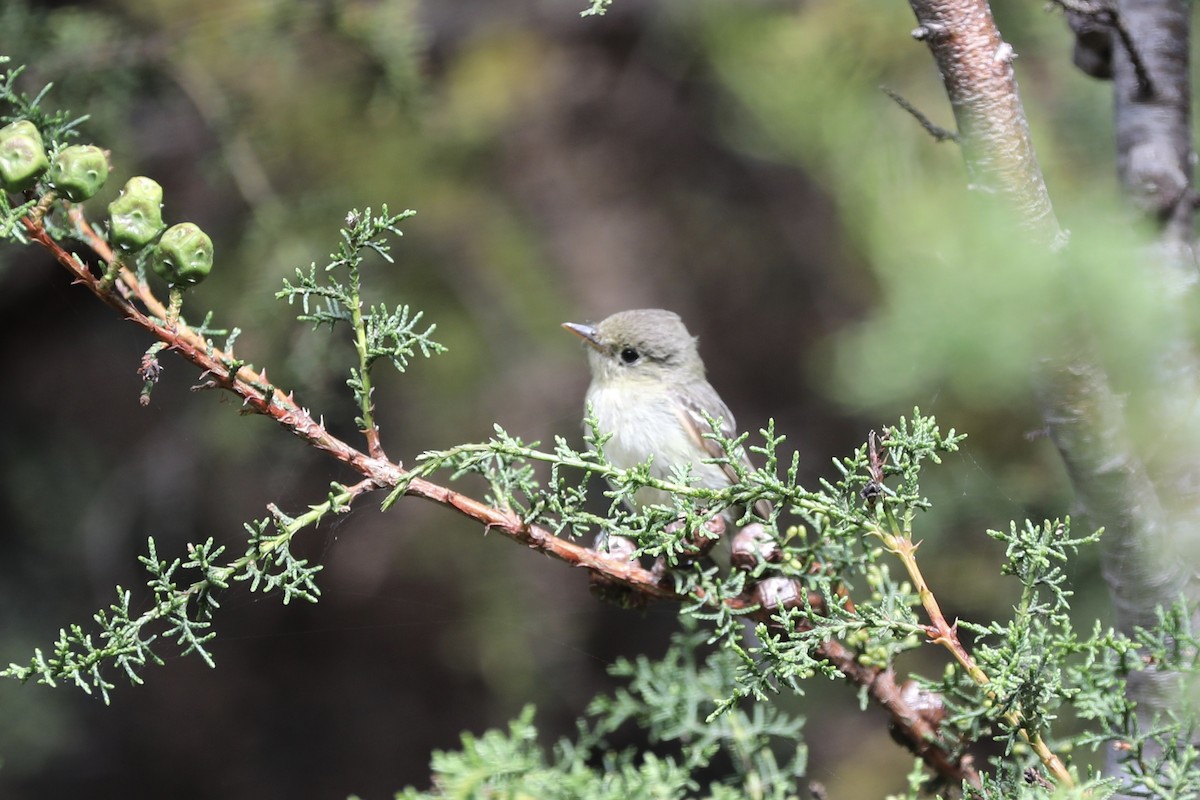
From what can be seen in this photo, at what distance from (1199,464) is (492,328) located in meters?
2.34

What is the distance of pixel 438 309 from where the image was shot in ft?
12.0

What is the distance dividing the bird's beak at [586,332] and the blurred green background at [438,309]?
514mm

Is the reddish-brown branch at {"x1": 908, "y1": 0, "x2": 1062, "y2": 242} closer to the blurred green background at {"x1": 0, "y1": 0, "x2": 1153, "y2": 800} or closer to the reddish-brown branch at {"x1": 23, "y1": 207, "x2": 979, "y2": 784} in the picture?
the blurred green background at {"x1": 0, "y1": 0, "x2": 1153, "y2": 800}

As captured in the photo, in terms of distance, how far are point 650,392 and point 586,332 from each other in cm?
26

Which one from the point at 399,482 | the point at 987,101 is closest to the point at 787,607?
the point at 399,482

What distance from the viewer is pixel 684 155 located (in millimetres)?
4473

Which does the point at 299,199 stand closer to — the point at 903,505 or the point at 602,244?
the point at 602,244

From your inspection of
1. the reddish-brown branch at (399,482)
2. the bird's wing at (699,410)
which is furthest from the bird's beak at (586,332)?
the reddish-brown branch at (399,482)

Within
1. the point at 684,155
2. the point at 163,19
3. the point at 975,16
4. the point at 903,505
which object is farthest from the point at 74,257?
the point at 684,155

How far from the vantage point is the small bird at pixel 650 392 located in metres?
3.03

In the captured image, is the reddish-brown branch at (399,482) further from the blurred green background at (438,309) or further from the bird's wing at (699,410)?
the bird's wing at (699,410)

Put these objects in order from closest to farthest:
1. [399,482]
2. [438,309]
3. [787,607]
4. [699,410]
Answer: [399,482], [787,607], [699,410], [438,309]

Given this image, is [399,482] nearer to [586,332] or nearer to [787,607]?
[787,607]

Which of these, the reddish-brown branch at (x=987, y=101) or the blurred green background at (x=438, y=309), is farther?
the blurred green background at (x=438, y=309)
